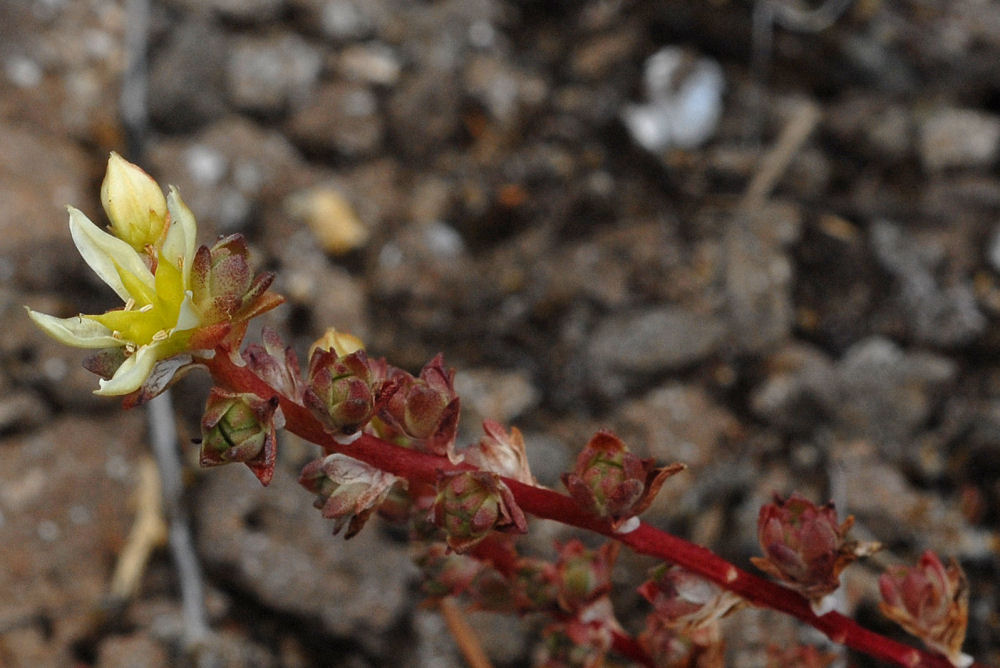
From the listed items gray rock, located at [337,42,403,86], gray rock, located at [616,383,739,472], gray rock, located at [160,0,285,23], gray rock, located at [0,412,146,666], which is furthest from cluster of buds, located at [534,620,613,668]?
gray rock, located at [160,0,285,23]

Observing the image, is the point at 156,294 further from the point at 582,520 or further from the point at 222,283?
the point at 582,520

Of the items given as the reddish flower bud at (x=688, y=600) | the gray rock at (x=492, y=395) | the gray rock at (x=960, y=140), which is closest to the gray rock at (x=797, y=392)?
the gray rock at (x=492, y=395)

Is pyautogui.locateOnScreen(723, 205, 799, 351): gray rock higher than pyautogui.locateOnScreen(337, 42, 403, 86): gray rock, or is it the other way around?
pyautogui.locateOnScreen(337, 42, 403, 86): gray rock

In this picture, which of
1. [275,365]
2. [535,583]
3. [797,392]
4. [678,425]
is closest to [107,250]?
[275,365]

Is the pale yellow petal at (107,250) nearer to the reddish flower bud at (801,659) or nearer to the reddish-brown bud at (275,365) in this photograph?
the reddish-brown bud at (275,365)

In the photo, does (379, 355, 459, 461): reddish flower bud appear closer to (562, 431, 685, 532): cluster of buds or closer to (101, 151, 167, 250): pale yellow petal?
(562, 431, 685, 532): cluster of buds

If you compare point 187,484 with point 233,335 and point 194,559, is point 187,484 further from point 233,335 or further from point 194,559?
point 233,335
